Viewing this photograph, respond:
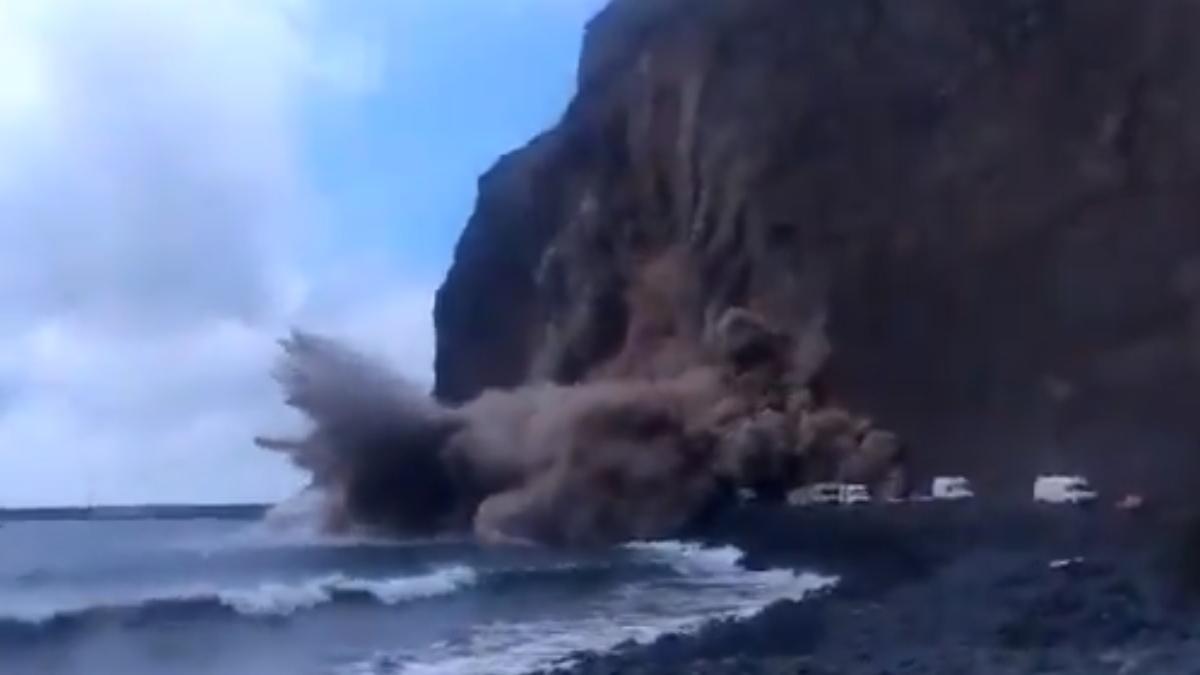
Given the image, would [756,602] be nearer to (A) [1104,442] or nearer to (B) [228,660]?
(B) [228,660]

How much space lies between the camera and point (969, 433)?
66.0 metres

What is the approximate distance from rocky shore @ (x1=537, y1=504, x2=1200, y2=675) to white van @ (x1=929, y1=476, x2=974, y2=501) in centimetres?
2291

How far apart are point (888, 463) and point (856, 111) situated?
564 inches

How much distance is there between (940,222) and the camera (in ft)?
221

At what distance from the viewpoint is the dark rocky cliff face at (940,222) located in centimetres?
6122

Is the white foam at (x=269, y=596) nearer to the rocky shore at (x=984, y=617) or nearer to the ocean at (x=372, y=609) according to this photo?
the ocean at (x=372, y=609)

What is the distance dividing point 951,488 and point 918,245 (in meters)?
9.84

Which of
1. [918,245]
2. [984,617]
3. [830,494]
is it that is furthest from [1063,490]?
[984,617]

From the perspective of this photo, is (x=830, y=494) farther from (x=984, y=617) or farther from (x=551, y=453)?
(x=984, y=617)

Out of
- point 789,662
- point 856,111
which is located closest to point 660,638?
point 789,662

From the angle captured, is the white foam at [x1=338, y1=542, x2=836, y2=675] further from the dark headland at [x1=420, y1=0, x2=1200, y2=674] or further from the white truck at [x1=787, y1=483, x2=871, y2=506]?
the white truck at [x1=787, y1=483, x2=871, y2=506]

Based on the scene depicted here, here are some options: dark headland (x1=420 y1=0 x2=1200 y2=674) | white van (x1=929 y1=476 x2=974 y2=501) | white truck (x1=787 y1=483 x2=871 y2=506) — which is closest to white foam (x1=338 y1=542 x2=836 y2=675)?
dark headland (x1=420 y1=0 x2=1200 y2=674)

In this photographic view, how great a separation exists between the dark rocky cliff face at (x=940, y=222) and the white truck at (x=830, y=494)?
3305 mm

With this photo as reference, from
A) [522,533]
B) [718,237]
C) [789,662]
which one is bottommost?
[789,662]
